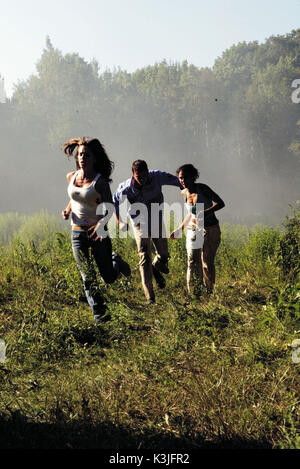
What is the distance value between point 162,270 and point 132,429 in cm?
351

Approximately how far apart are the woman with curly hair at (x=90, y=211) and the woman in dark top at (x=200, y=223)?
3.19ft

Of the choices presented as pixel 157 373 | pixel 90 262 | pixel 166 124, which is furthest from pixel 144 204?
pixel 166 124

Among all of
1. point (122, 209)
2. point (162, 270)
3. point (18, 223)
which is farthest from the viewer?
point (18, 223)

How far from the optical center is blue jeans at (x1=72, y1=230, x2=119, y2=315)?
4.87 meters

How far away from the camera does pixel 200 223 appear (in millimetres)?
5344

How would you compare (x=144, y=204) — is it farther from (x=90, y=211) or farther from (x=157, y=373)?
(x=157, y=373)

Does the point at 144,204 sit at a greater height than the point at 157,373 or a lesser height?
greater

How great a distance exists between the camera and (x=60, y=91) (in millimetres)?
61281

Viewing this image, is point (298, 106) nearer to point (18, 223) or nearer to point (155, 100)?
point (155, 100)

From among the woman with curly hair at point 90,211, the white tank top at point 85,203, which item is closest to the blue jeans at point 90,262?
the woman with curly hair at point 90,211

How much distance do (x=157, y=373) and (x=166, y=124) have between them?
59789 mm

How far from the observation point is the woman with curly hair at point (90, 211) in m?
4.86

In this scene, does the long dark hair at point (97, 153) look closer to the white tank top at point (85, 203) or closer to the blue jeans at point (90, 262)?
the white tank top at point (85, 203)
